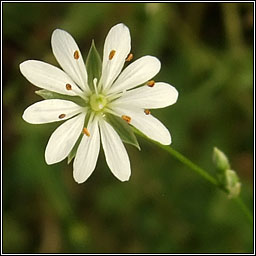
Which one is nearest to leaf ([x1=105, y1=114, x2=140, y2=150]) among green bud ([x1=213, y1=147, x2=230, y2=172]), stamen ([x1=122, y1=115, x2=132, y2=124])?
stamen ([x1=122, y1=115, x2=132, y2=124])

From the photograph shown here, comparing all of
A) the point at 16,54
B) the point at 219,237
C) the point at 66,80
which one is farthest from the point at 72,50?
the point at 219,237

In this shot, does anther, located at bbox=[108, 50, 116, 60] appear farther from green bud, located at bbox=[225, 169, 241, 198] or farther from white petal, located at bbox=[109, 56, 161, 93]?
green bud, located at bbox=[225, 169, 241, 198]

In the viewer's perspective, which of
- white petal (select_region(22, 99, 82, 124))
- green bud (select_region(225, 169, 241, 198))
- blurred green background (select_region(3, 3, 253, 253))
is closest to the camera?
white petal (select_region(22, 99, 82, 124))

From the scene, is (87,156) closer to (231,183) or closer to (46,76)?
(46,76)

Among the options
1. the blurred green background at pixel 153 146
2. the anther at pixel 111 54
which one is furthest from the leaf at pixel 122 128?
the blurred green background at pixel 153 146

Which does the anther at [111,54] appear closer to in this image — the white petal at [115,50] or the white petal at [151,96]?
the white petal at [115,50]

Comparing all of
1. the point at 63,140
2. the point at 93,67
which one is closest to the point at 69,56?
the point at 93,67
